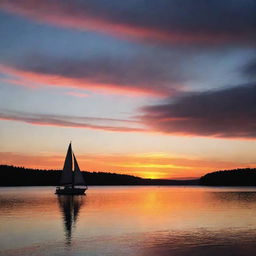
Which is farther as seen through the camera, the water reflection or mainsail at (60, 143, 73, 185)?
mainsail at (60, 143, 73, 185)

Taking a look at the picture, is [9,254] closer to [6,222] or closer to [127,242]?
[127,242]

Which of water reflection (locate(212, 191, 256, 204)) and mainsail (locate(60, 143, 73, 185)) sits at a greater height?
mainsail (locate(60, 143, 73, 185))

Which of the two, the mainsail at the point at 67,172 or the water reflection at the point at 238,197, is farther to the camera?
the mainsail at the point at 67,172

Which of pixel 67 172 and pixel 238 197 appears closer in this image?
pixel 67 172

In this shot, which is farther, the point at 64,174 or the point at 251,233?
the point at 64,174

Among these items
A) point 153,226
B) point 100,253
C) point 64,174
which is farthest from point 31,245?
point 64,174

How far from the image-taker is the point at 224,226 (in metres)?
50.0

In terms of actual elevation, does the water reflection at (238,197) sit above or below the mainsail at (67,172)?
below

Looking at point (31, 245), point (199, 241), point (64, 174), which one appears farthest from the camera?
point (64, 174)

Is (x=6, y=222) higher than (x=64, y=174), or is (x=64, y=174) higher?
(x=64, y=174)

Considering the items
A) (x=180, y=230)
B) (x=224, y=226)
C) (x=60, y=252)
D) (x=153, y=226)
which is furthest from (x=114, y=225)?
(x=60, y=252)

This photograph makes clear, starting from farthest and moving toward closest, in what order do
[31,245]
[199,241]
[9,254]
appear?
[199,241] < [31,245] < [9,254]

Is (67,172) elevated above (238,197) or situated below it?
above

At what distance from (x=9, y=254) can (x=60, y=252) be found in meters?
3.83
